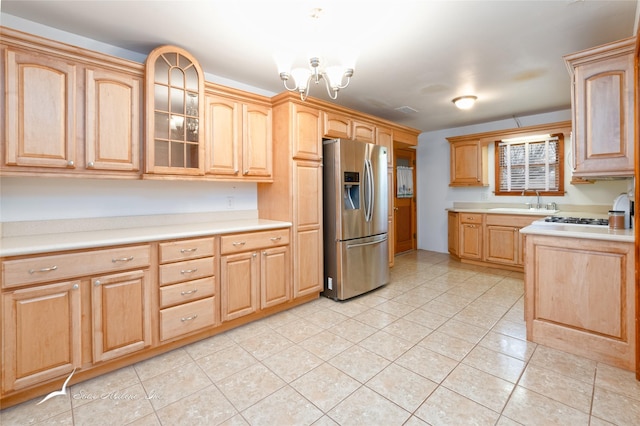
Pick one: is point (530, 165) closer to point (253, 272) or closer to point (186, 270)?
point (253, 272)

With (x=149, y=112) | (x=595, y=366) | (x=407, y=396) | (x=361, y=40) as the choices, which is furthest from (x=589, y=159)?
(x=149, y=112)

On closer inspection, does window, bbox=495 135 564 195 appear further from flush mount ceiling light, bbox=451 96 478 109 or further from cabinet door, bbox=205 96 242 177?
cabinet door, bbox=205 96 242 177

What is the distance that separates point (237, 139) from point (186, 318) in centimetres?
171

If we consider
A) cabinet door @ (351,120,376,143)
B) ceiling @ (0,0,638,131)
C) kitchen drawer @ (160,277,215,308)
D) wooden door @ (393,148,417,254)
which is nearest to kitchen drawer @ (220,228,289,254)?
kitchen drawer @ (160,277,215,308)

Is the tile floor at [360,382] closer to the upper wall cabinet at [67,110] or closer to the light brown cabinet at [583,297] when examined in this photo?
the light brown cabinet at [583,297]

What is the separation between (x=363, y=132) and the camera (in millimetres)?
3932

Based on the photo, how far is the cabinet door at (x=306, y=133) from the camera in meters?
3.09

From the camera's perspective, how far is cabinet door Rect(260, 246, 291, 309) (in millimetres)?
2881

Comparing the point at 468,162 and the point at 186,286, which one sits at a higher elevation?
the point at 468,162

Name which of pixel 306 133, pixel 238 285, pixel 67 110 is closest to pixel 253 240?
pixel 238 285

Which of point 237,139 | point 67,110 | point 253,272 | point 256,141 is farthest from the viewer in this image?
point 256,141

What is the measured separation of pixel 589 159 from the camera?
2252mm

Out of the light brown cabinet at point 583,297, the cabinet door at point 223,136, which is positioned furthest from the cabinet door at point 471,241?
the cabinet door at point 223,136

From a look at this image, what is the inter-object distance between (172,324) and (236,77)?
2545mm
